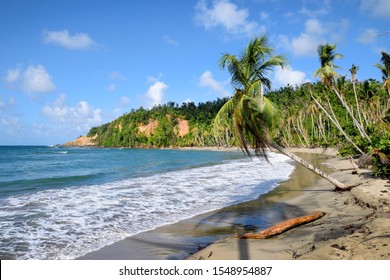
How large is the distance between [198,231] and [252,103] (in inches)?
190

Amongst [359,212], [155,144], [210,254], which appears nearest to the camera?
[210,254]

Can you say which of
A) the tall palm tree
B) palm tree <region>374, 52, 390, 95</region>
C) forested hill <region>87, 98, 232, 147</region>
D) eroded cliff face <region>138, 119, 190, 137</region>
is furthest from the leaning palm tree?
eroded cliff face <region>138, 119, 190, 137</region>

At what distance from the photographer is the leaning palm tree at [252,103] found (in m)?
10.6

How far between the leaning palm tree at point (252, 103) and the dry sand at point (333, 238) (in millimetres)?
2062

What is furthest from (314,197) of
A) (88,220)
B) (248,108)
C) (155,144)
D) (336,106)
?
(155,144)

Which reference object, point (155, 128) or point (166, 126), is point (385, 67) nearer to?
point (166, 126)

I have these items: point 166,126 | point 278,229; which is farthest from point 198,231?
point 166,126

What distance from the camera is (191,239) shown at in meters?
7.60

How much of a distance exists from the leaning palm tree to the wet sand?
6.44ft

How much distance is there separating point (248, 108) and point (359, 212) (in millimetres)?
4692

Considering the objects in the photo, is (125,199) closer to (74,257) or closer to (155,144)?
(74,257)

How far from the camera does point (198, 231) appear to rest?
830 cm

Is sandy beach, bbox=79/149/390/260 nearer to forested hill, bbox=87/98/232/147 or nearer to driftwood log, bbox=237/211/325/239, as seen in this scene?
driftwood log, bbox=237/211/325/239

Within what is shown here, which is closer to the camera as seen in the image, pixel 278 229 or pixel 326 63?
pixel 278 229
